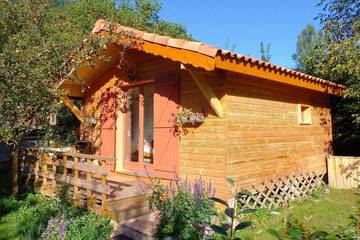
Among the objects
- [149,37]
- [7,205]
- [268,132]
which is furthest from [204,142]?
[7,205]

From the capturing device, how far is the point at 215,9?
1933cm

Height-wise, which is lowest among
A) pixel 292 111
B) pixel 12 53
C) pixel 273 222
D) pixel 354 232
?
pixel 273 222

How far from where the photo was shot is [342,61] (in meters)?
8.97

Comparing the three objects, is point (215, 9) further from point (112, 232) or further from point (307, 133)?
point (112, 232)

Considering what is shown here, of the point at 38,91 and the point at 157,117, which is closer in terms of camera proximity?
the point at 38,91

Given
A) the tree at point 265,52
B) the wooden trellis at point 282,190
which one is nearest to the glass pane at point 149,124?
the wooden trellis at point 282,190

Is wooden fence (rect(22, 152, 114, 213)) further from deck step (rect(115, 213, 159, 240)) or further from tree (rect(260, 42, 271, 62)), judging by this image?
tree (rect(260, 42, 271, 62))

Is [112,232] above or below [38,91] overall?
below

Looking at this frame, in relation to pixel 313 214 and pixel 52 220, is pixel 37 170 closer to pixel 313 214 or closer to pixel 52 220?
pixel 52 220

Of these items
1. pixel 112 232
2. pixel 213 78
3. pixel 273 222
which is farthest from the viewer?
pixel 213 78

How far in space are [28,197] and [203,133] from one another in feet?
13.4

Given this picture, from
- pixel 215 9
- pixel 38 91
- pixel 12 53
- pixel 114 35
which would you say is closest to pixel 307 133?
pixel 114 35

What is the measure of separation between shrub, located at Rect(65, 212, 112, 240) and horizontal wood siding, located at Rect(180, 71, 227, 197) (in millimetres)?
2069

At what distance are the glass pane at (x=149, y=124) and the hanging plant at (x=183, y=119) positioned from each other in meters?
1.12
